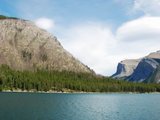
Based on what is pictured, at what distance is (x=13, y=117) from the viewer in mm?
95562

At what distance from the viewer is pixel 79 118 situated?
337 feet

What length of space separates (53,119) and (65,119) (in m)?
3.94

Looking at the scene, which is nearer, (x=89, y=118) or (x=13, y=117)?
(x=13, y=117)

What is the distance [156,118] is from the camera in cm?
10588

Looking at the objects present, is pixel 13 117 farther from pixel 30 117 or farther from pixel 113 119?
pixel 113 119

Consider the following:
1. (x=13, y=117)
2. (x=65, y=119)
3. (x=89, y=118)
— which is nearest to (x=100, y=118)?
(x=89, y=118)

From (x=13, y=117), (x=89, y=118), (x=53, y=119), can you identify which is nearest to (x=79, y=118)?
(x=89, y=118)

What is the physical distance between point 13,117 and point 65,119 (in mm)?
15205

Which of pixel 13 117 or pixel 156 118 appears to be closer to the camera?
pixel 13 117

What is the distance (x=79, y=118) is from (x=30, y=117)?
606 inches

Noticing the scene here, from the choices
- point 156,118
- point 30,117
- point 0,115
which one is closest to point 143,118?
point 156,118

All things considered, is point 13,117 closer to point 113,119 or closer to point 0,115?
point 0,115

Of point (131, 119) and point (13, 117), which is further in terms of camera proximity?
point (131, 119)

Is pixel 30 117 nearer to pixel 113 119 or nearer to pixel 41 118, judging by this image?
pixel 41 118
